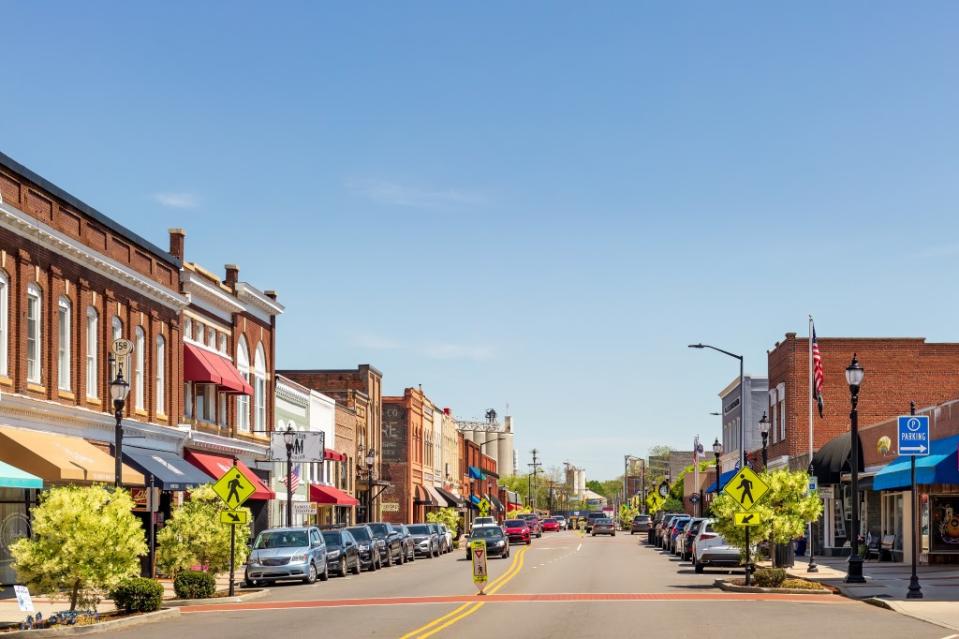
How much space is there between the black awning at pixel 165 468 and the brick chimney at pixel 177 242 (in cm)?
743

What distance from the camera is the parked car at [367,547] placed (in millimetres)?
48375

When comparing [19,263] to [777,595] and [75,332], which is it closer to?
[75,332]

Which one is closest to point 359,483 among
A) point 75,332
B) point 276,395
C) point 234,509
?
point 276,395

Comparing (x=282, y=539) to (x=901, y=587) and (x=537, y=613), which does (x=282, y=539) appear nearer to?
(x=537, y=613)

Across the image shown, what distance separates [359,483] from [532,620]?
58968mm

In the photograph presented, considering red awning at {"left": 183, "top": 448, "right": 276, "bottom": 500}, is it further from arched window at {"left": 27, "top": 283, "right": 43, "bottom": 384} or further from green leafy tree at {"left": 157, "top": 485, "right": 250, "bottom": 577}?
green leafy tree at {"left": 157, "top": 485, "right": 250, "bottom": 577}

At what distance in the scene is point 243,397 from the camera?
187 feet

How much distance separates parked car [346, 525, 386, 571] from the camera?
48375 millimetres

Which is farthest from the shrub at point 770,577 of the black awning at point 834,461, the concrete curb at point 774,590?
the black awning at point 834,461

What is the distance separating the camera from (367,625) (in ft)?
75.4

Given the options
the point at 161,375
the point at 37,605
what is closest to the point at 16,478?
the point at 37,605

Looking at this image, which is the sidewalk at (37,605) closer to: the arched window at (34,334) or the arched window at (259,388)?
the arched window at (34,334)

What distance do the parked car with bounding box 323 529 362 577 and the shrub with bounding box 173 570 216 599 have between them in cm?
1135

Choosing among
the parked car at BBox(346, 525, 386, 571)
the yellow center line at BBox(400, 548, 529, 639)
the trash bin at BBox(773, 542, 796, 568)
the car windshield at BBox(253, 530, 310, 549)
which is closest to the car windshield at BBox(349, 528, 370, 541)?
the parked car at BBox(346, 525, 386, 571)
